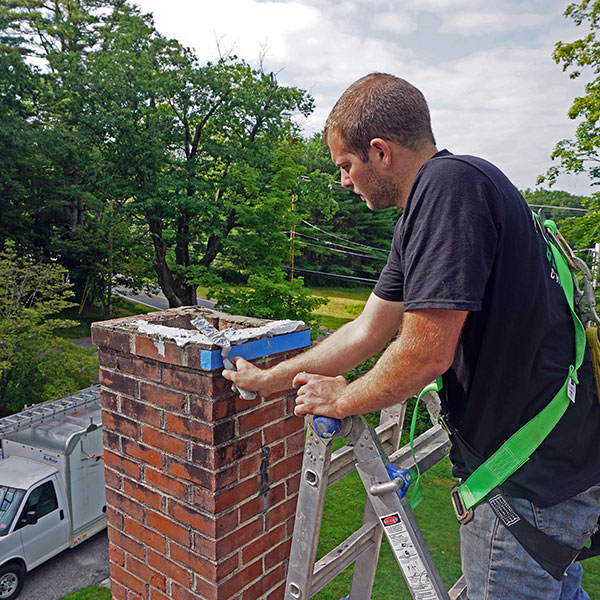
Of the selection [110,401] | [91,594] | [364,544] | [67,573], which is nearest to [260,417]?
[110,401]

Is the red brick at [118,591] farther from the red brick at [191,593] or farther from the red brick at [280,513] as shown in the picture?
the red brick at [280,513]

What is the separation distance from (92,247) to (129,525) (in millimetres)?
23004

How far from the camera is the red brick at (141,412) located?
1.77 m

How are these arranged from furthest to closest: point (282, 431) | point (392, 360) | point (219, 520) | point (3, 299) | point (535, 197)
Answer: point (535, 197) < point (3, 299) < point (282, 431) < point (219, 520) < point (392, 360)

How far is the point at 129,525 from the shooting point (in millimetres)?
1951

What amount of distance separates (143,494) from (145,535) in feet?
0.59

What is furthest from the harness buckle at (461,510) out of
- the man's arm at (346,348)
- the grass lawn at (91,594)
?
the grass lawn at (91,594)

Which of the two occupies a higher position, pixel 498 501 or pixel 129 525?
pixel 498 501

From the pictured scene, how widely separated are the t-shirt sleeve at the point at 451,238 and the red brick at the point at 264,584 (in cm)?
139

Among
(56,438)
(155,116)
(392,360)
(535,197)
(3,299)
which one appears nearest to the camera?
(392,360)

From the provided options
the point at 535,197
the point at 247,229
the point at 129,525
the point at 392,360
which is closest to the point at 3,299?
the point at 247,229

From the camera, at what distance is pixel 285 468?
6.46 ft

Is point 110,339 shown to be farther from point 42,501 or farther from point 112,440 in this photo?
point 42,501

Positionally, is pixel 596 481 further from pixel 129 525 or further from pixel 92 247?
pixel 92 247
